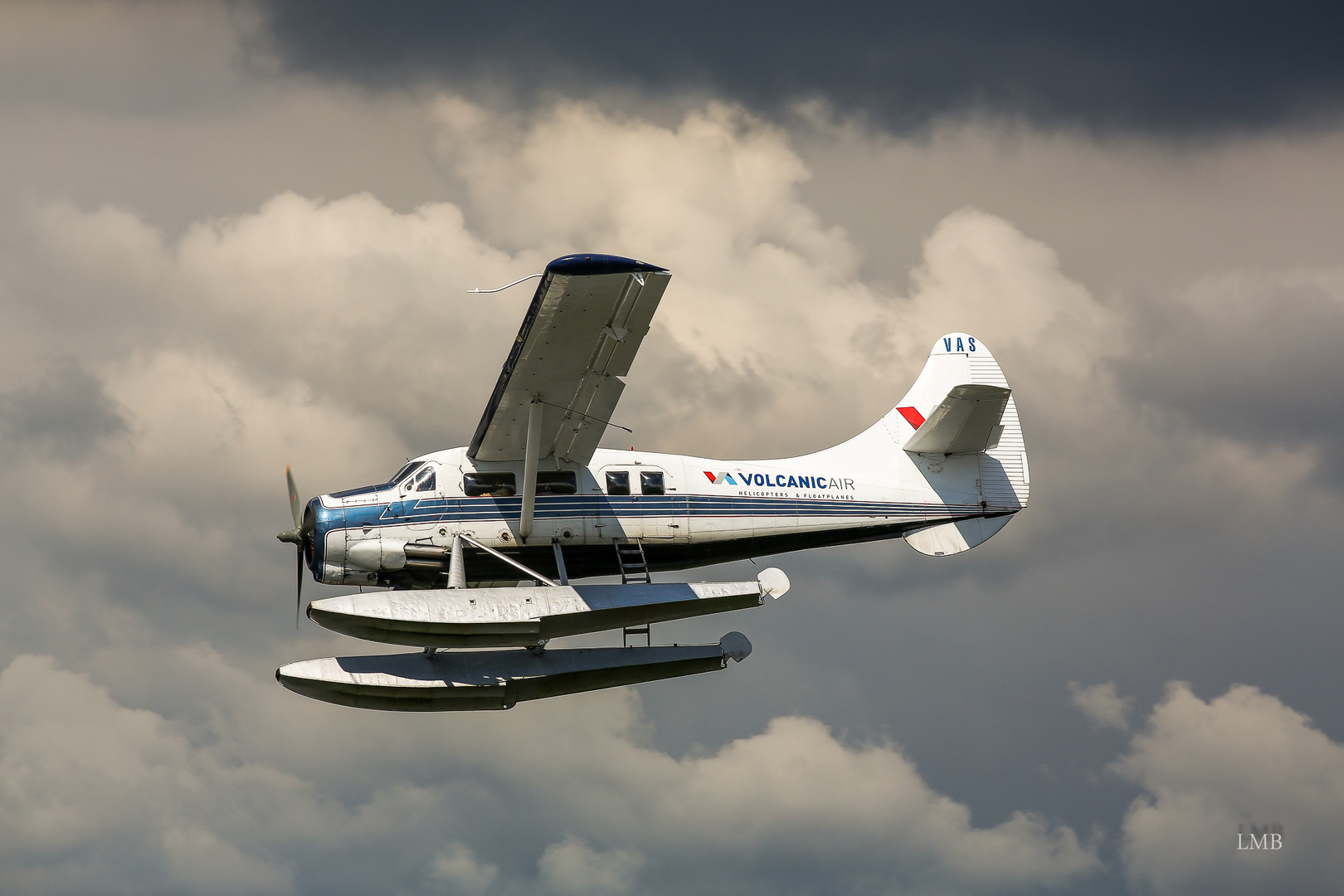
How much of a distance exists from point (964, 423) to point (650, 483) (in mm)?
5955

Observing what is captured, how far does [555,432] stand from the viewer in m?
22.5

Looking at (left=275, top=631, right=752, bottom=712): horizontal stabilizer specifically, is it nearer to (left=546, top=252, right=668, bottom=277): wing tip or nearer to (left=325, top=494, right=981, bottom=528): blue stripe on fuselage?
(left=325, top=494, right=981, bottom=528): blue stripe on fuselage

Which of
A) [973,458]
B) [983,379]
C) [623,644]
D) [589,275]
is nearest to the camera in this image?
[589,275]

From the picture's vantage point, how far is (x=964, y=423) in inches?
979

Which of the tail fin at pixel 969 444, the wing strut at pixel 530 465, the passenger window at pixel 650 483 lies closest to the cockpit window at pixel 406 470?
the wing strut at pixel 530 465

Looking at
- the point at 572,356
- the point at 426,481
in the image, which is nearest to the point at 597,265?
the point at 572,356

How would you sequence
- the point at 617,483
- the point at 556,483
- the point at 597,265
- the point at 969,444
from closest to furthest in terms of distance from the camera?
1. the point at 597,265
2. the point at 556,483
3. the point at 617,483
4. the point at 969,444

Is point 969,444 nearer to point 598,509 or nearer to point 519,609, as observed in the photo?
point 598,509

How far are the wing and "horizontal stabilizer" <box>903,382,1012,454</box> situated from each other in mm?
6464

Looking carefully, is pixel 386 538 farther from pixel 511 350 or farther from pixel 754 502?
pixel 754 502

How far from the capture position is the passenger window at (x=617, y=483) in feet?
76.2

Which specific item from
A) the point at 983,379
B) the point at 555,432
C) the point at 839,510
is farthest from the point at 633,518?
the point at 983,379

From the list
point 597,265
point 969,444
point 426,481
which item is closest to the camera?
point 597,265

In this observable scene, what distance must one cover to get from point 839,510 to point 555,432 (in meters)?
5.47
